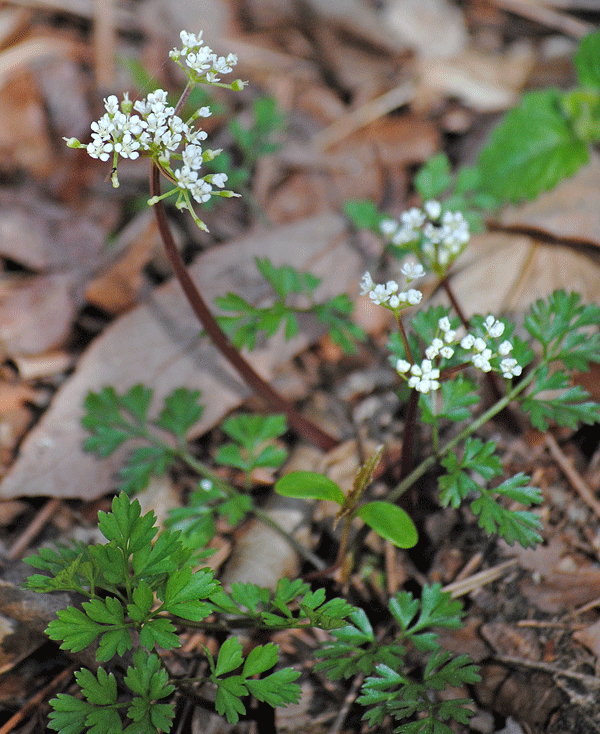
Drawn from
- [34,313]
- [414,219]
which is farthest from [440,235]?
[34,313]

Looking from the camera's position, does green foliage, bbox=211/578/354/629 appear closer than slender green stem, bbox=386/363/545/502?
Yes

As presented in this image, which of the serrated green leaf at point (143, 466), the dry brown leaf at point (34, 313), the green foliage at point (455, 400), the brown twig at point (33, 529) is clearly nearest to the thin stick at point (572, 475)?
the green foliage at point (455, 400)

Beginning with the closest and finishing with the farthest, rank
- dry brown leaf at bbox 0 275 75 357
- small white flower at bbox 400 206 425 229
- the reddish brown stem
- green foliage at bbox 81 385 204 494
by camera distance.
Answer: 1. the reddish brown stem
2. small white flower at bbox 400 206 425 229
3. green foliage at bbox 81 385 204 494
4. dry brown leaf at bbox 0 275 75 357

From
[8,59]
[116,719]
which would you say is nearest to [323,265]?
[116,719]

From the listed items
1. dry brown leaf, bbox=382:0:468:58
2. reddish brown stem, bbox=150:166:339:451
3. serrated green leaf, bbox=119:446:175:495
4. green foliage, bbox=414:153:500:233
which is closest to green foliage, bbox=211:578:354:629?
serrated green leaf, bbox=119:446:175:495

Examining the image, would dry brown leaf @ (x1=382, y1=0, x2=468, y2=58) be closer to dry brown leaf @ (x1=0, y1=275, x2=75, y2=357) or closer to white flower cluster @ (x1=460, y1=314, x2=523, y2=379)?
dry brown leaf @ (x1=0, y1=275, x2=75, y2=357)
